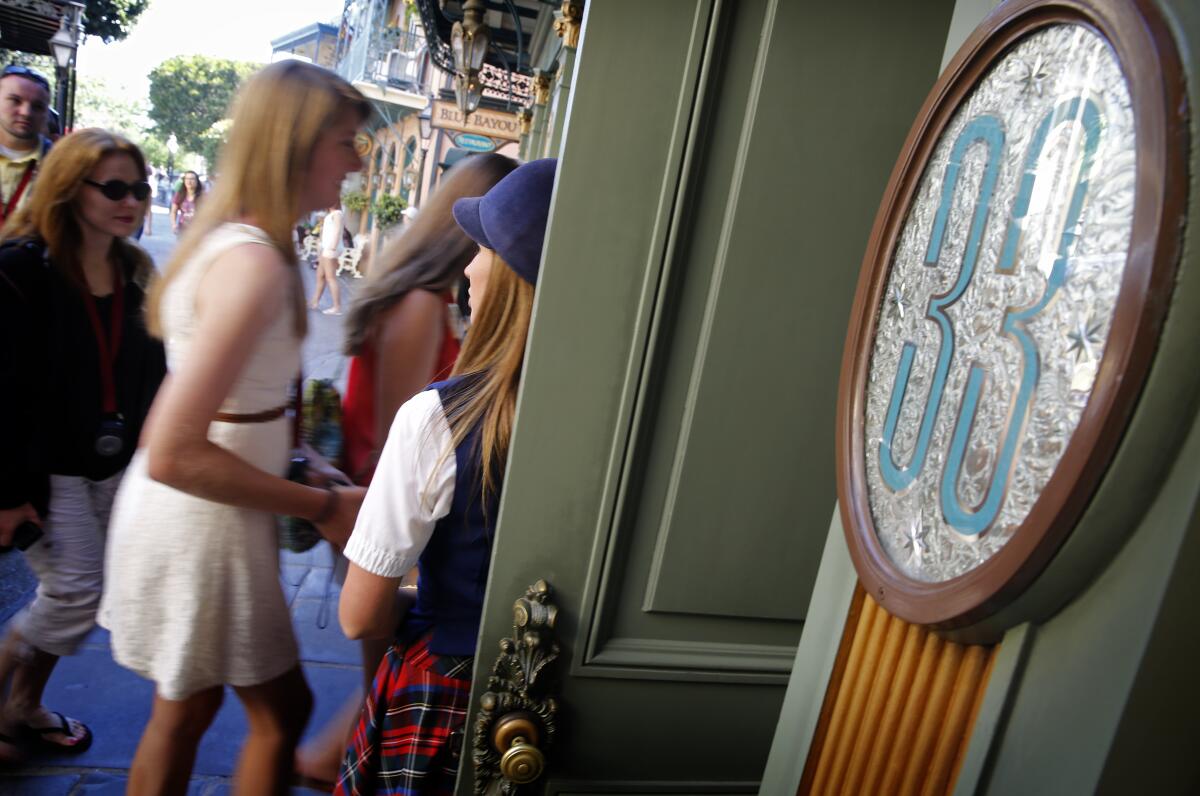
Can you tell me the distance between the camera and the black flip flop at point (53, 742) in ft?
8.71

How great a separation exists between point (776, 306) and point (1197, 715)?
0.93 m

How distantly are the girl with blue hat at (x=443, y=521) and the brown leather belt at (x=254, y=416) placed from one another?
19.2 inches

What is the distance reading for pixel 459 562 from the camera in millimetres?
1604

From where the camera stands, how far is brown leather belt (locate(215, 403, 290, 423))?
180 cm

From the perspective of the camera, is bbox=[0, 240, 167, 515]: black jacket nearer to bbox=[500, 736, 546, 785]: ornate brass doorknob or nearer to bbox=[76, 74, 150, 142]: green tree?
bbox=[500, 736, 546, 785]: ornate brass doorknob

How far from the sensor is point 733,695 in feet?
5.16

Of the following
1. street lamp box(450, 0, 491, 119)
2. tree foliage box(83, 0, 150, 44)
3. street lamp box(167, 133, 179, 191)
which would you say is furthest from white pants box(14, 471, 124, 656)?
street lamp box(167, 133, 179, 191)

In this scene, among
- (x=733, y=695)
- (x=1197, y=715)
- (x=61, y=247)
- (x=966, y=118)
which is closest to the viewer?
(x=1197, y=715)

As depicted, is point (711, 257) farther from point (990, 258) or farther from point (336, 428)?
point (336, 428)

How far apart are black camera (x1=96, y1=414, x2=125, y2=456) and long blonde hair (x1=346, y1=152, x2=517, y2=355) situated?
706 millimetres

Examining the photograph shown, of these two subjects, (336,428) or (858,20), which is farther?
(336,428)

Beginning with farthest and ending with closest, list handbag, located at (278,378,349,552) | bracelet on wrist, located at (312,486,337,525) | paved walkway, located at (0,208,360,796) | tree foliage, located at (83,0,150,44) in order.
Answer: tree foliage, located at (83,0,150,44) → paved walkway, located at (0,208,360,796) → handbag, located at (278,378,349,552) → bracelet on wrist, located at (312,486,337,525)

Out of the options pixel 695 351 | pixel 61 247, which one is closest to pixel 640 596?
pixel 695 351

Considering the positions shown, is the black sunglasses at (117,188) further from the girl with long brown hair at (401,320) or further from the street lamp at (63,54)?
the street lamp at (63,54)
